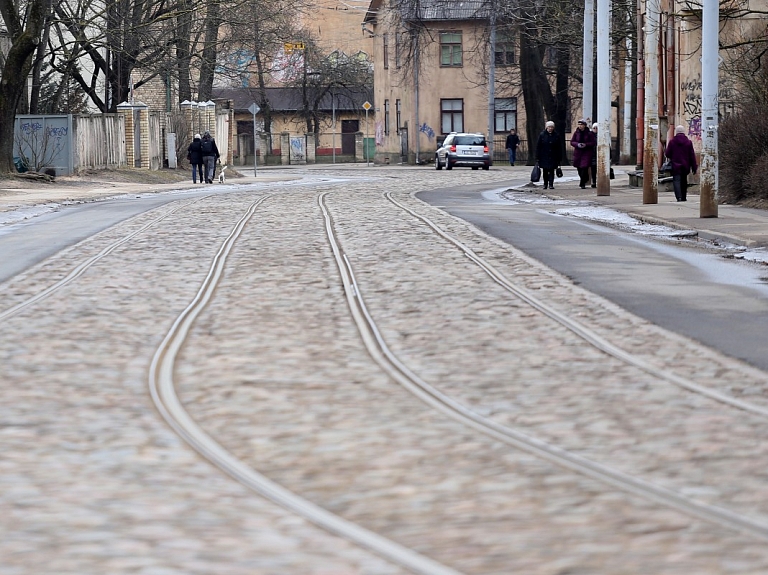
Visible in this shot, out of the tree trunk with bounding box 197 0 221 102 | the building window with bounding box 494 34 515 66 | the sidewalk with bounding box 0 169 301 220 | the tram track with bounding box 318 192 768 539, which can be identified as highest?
the building window with bounding box 494 34 515 66

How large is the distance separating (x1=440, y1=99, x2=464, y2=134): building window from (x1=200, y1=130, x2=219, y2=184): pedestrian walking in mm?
28587

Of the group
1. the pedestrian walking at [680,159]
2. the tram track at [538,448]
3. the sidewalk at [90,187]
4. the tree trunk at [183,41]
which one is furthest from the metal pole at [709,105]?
the tree trunk at [183,41]

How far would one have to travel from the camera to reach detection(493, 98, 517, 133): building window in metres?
68.8

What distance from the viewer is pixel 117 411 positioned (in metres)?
6.95

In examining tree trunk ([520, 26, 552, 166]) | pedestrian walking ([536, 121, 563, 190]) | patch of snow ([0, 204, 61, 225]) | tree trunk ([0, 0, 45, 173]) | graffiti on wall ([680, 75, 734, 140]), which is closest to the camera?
patch of snow ([0, 204, 61, 225])

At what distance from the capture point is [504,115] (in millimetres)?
68938

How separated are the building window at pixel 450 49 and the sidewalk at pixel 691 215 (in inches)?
1488

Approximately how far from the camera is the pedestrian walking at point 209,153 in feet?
135

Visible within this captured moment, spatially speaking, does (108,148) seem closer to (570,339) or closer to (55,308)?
(55,308)

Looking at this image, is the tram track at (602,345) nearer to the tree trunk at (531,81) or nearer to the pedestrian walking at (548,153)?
the pedestrian walking at (548,153)

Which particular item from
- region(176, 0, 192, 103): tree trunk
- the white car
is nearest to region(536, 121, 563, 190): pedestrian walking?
region(176, 0, 192, 103): tree trunk

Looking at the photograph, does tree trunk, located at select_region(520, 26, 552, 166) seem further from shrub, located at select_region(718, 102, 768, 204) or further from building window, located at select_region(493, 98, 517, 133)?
shrub, located at select_region(718, 102, 768, 204)

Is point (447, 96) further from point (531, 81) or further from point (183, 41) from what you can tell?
point (183, 41)

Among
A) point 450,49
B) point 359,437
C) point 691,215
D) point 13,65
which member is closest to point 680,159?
point 691,215
